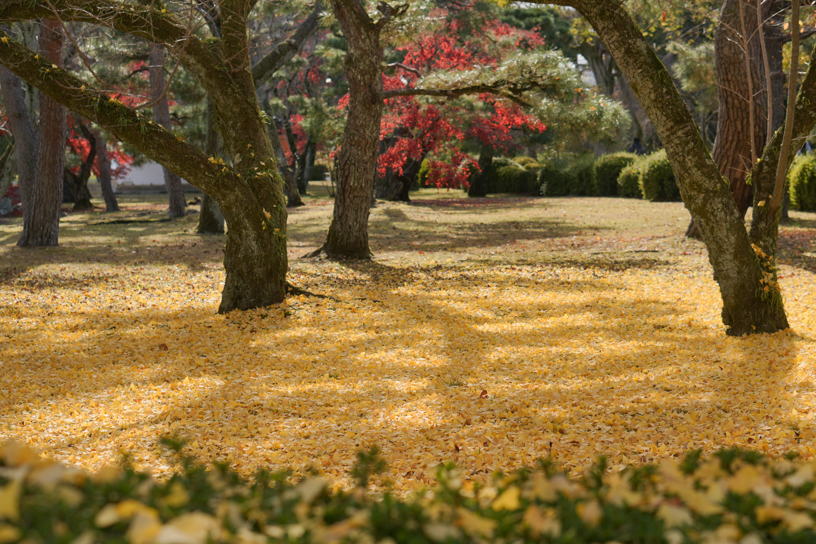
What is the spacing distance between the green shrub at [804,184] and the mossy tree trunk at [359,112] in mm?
10432

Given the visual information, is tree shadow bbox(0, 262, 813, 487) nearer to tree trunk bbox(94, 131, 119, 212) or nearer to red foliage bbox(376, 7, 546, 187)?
red foliage bbox(376, 7, 546, 187)

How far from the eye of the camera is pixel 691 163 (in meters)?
4.37

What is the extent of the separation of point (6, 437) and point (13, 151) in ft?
39.8

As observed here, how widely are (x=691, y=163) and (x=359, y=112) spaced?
4.81m

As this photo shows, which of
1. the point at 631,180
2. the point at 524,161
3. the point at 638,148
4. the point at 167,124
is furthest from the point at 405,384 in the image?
the point at 638,148

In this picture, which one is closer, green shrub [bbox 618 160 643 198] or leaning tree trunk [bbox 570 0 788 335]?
leaning tree trunk [bbox 570 0 788 335]

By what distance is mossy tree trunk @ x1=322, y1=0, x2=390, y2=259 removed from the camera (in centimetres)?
816

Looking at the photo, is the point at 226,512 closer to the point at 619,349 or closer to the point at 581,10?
the point at 619,349

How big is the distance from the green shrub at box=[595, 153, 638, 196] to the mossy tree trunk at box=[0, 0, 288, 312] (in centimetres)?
1843

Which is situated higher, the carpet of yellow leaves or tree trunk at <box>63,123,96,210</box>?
tree trunk at <box>63,123,96,210</box>

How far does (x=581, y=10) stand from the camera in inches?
178

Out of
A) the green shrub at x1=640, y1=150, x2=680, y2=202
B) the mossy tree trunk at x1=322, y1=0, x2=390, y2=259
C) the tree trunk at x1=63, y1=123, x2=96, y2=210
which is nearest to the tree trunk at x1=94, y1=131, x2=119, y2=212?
the tree trunk at x1=63, y1=123, x2=96, y2=210

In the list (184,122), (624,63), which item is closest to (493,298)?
(624,63)

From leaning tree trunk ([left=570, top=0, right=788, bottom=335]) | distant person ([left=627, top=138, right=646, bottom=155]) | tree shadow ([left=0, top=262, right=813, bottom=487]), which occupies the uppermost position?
distant person ([left=627, top=138, right=646, bottom=155])
